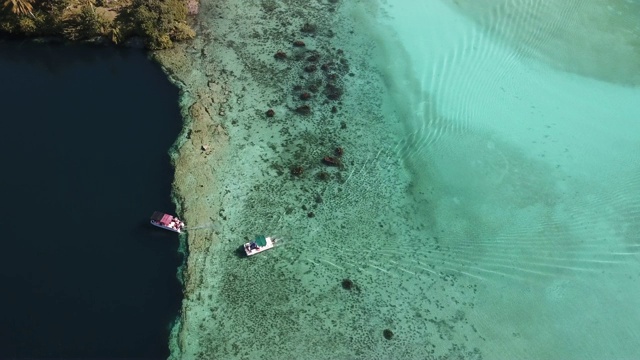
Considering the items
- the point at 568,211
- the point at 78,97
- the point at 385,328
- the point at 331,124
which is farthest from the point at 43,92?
the point at 568,211

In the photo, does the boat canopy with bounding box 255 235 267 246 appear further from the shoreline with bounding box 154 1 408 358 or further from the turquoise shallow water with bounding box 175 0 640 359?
the shoreline with bounding box 154 1 408 358

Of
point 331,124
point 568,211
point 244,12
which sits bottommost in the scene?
point 568,211

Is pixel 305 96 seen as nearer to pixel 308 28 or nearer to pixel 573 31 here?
pixel 308 28

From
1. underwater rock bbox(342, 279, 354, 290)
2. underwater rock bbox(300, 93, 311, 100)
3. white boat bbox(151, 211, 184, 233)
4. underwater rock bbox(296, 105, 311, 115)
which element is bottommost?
underwater rock bbox(342, 279, 354, 290)

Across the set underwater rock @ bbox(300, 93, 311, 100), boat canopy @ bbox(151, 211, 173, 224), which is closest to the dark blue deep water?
boat canopy @ bbox(151, 211, 173, 224)

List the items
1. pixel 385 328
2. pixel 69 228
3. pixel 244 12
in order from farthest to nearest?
pixel 244 12 < pixel 69 228 < pixel 385 328

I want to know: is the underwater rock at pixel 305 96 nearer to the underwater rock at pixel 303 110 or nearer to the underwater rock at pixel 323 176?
the underwater rock at pixel 303 110

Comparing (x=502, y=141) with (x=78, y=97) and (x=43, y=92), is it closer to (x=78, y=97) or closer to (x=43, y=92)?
(x=78, y=97)
